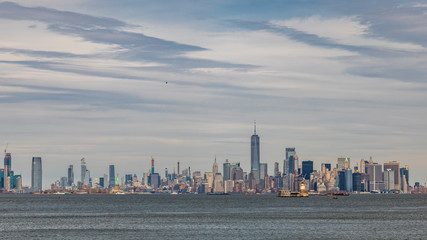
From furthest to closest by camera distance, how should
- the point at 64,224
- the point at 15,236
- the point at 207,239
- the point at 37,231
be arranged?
the point at 64,224 → the point at 37,231 → the point at 15,236 → the point at 207,239

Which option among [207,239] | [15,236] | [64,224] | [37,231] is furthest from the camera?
[64,224]

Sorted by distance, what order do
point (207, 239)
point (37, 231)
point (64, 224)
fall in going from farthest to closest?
point (64, 224) → point (37, 231) → point (207, 239)

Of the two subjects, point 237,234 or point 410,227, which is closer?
point 237,234

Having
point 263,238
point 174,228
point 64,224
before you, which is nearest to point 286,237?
point 263,238

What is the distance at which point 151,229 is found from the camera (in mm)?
141125

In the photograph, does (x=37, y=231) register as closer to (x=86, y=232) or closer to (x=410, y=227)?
(x=86, y=232)

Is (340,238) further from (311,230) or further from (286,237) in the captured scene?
(311,230)

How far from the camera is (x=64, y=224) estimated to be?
16012 centimetres

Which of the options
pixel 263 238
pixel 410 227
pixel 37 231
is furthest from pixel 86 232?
pixel 410 227

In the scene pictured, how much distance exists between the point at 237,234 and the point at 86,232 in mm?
30495

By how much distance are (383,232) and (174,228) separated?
44.0 m

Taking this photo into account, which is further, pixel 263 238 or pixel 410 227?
pixel 410 227

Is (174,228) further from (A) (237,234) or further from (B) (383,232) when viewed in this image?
(B) (383,232)

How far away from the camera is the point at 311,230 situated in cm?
13812
